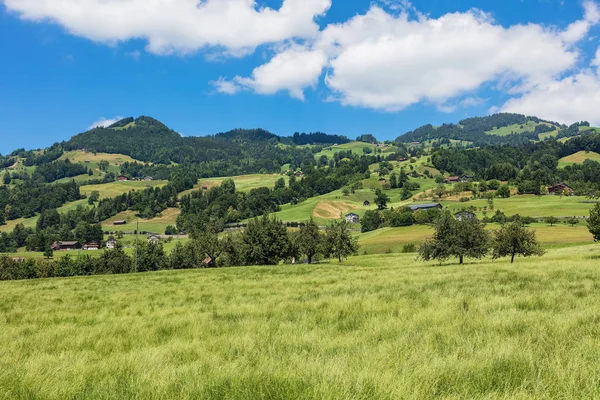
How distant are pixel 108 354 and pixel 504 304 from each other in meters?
8.68

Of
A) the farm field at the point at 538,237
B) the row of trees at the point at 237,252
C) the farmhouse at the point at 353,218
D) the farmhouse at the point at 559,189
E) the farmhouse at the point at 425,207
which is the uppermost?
the farmhouse at the point at 559,189

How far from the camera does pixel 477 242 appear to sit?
1746 inches

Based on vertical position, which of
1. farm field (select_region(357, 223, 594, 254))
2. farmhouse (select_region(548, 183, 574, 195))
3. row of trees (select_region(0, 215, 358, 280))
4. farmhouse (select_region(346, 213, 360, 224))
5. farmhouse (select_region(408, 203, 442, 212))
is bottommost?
farm field (select_region(357, 223, 594, 254))

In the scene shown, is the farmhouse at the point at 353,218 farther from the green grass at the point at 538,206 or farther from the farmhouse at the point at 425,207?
the green grass at the point at 538,206

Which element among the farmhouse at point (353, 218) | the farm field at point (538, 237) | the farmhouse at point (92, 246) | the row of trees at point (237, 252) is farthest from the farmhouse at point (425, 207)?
the farmhouse at point (92, 246)

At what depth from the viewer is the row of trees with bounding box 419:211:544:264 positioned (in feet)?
145

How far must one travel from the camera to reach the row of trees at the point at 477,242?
44.1m

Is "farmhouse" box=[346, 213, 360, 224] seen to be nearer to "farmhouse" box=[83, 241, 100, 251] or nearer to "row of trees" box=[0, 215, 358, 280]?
"row of trees" box=[0, 215, 358, 280]

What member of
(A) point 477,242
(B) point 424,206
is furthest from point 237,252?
(B) point 424,206

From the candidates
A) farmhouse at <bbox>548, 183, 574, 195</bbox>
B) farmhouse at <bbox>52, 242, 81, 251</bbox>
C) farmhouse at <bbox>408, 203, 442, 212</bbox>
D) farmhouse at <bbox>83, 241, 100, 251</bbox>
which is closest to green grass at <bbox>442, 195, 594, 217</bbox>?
farmhouse at <bbox>408, 203, 442, 212</bbox>

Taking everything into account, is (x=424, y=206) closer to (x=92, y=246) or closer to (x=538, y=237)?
(x=538, y=237)

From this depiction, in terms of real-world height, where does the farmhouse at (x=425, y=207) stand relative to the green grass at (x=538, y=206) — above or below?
above

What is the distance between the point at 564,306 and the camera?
830cm

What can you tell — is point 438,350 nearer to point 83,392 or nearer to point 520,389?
point 520,389
